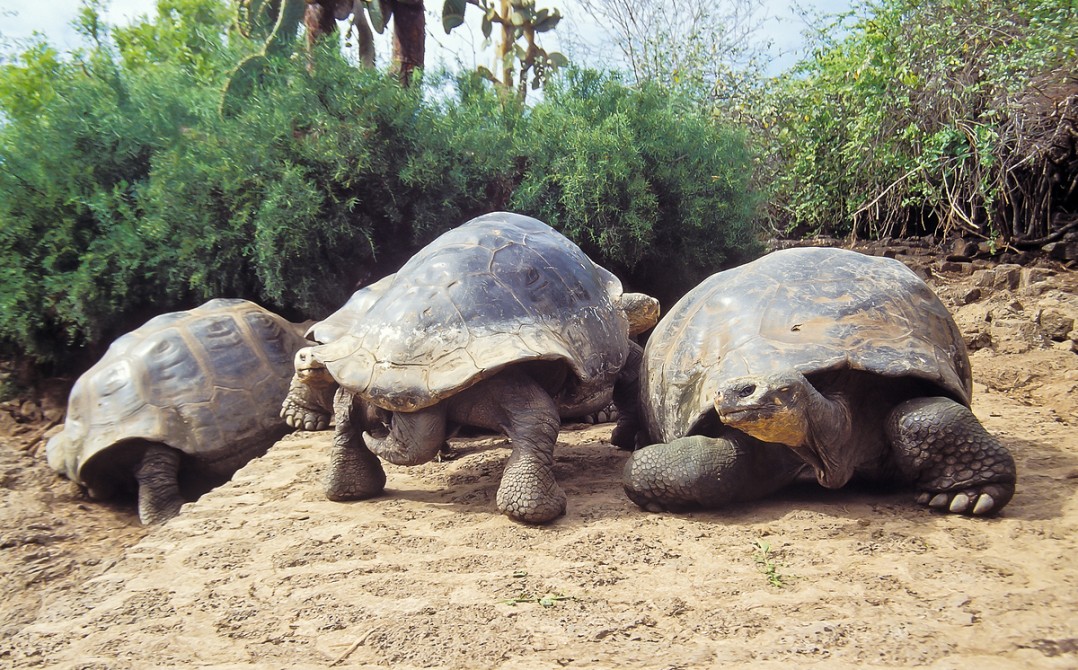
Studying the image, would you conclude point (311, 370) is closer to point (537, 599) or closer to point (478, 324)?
point (478, 324)

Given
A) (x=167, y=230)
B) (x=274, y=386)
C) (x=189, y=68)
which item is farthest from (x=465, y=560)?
(x=189, y=68)

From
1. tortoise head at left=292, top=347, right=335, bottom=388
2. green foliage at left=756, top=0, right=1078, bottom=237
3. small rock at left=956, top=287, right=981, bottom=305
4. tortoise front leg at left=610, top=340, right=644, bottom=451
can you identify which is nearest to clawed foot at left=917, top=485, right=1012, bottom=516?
tortoise front leg at left=610, top=340, right=644, bottom=451

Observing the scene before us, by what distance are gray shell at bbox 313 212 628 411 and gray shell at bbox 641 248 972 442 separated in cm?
39

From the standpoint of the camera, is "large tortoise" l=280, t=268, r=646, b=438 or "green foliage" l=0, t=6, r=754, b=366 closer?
"large tortoise" l=280, t=268, r=646, b=438

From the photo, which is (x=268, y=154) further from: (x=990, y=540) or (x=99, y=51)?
(x=990, y=540)

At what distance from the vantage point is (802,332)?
3023 mm

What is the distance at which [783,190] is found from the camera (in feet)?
37.7

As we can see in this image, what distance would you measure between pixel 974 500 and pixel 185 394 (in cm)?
422

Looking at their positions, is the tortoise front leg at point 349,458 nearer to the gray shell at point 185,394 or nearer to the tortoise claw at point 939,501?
the gray shell at point 185,394

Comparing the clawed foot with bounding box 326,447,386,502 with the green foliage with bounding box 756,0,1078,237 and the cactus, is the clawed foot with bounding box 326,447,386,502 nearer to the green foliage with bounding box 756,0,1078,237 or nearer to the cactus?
the cactus

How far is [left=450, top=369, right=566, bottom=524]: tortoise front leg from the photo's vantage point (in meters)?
3.10

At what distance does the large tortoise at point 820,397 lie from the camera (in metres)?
2.78

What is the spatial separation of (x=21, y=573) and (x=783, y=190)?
10.4 meters

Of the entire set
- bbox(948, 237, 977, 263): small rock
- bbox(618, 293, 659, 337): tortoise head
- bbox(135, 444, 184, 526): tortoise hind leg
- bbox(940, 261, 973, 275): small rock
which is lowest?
bbox(135, 444, 184, 526): tortoise hind leg
